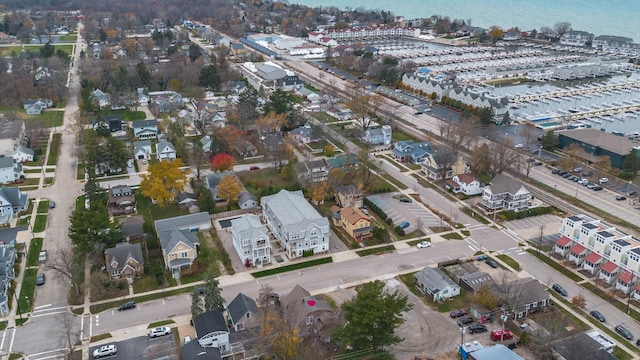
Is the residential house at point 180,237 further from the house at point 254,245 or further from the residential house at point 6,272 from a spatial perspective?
the residential house at point 6,272

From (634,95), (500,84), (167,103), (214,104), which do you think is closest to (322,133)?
(214,104)

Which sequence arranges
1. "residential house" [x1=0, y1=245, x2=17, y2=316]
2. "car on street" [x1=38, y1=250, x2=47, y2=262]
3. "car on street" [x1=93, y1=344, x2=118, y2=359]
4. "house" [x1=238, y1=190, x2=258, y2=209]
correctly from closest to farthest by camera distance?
"car on street" [x1=93, y1=344, x2=118, y2=359] → "residential house" [x1=0, y1=245, x2=17, y2=316] → "car on street" [x1=38, y1=250, x2=47, y2=262] → "house" [x1=238, y1=190, x2=258, y2=209]

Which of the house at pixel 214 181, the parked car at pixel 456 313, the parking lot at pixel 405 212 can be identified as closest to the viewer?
the parked car at pixel 456 313

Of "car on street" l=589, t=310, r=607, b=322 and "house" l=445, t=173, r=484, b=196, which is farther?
"house" l=445, t=173, r=484, b=196

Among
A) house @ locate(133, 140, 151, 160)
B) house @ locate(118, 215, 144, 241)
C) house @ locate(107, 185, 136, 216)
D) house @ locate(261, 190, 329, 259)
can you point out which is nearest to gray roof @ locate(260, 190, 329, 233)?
house @ locate(261, 190, 329, 259)

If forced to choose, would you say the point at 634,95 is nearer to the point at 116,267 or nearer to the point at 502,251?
the point at 502,251

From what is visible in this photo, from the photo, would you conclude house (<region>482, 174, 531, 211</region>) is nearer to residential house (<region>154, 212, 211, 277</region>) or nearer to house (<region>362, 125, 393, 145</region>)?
house (<region>362, 125, 393, 145</region>)

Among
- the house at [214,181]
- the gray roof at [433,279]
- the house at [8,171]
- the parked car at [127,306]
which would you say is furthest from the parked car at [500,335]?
the house at [8,171]
